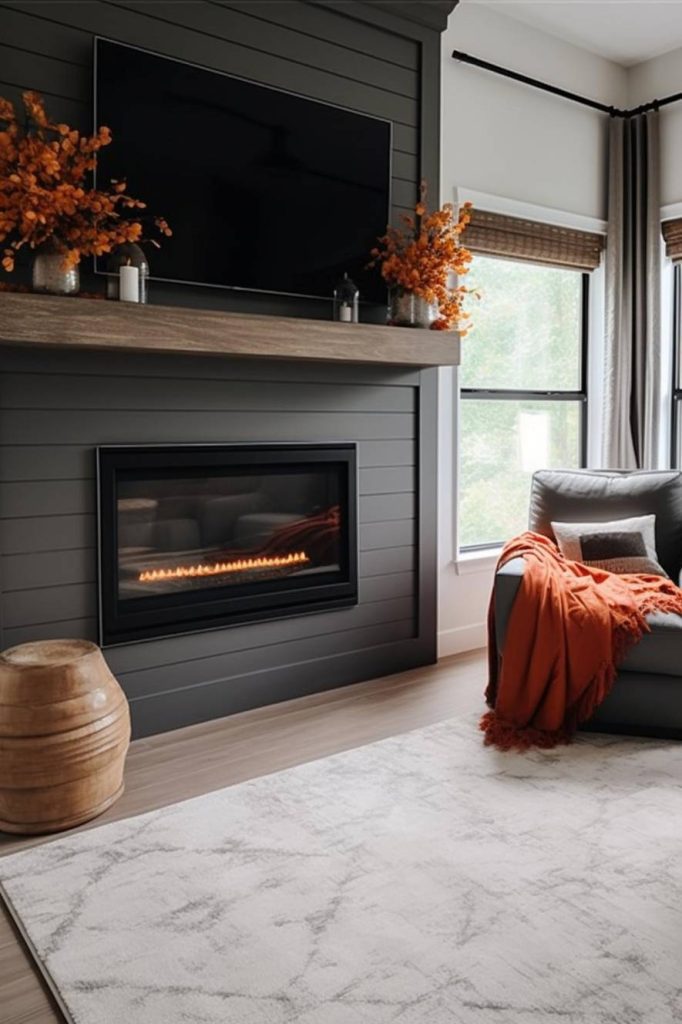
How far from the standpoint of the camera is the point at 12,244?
2541 mm

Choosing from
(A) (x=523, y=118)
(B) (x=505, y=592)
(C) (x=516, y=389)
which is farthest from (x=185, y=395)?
(A) (x=523, y=118)

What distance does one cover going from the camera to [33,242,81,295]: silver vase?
2.50 meters

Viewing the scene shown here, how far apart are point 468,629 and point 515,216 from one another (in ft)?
6.76

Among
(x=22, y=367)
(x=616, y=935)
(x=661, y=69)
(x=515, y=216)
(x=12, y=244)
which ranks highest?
(x=661, y=69)

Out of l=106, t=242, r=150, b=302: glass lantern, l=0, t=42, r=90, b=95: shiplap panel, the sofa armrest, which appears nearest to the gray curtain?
the sofa armrest

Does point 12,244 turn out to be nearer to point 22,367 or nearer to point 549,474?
point 22,367

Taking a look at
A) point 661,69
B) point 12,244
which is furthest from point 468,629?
point 661,69

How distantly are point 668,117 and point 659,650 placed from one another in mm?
3068

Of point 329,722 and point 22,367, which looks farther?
point 329,722

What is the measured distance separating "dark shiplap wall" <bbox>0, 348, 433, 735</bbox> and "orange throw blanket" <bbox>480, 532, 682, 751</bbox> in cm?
77

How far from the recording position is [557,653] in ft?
9.54

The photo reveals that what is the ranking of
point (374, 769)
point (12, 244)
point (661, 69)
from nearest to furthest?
point (12, 244), point (374, 769), point (661, 69)

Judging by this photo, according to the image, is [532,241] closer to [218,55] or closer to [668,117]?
[668,117]

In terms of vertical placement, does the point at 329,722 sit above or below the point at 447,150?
below
